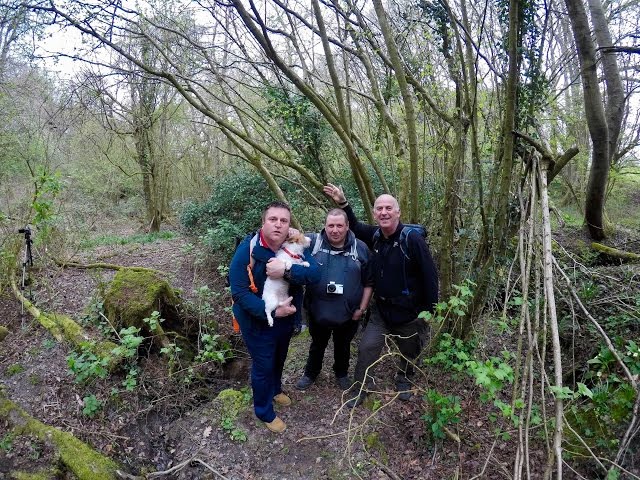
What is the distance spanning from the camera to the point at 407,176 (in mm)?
4965

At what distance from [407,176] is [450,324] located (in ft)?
6.80

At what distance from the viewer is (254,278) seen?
10.0 feet

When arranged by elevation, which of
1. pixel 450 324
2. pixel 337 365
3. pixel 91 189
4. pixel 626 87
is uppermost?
pixel 626 87

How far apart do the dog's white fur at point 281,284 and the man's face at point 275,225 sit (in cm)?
12

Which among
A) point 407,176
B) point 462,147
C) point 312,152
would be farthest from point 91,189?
point 462,147

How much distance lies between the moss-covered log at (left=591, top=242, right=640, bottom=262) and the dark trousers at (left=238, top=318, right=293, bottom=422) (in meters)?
5.49

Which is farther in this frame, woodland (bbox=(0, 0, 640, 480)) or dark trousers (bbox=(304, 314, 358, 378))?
dark trousers (bbox=(304, 314, 358, 378))

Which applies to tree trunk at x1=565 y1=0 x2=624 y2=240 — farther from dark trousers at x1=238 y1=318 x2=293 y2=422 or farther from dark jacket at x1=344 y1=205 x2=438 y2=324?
dark trousers at x1=238 y1=318 x2=293 y2=422

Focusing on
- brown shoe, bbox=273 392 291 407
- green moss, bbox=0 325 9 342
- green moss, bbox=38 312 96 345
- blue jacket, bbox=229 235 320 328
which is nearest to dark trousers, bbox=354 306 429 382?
brown shoe, bbox=273 392 291 407

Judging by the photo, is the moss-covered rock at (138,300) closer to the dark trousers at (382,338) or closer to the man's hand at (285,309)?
the man's hand at (285,309)

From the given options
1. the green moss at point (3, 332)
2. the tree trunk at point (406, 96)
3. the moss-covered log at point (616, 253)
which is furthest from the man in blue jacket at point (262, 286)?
the moss-covered log at point (616, 253)

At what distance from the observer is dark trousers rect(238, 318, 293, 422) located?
10.3ft

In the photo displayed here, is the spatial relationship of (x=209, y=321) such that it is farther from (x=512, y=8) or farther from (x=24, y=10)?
(x=512, y=8)

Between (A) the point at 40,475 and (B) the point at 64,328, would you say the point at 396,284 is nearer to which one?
(A) the point at 40,475
